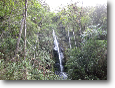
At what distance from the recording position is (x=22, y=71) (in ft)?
11.9

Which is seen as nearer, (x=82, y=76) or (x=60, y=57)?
(x=82, y=76)

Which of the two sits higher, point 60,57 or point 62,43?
point 62,43

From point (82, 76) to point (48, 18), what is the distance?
250 inches

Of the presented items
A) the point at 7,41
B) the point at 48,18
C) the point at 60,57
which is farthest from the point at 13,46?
the point at 60,57

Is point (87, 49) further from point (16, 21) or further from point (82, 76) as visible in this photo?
point (16, 21)
